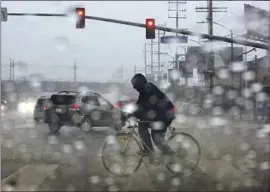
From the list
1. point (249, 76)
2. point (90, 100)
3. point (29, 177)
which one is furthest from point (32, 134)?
point (249, 76)

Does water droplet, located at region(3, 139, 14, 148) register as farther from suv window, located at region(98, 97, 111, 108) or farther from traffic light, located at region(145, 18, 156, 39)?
traffic light, located at region(145, 18, 156, 39)

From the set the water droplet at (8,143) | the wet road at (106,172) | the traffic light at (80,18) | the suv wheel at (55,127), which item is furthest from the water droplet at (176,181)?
the traffic light at (80,18)

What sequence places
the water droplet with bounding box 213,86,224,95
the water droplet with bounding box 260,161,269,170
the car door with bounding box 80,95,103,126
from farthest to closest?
1. the water droplet with bounding box 213,86,224,95
2. the car door with bounding box 80,95,103,126
3. the water droplet with bounding box 260,161,269,170

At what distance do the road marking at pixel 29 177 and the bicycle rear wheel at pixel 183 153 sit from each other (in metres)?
2.37

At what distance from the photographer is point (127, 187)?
24.8 feet

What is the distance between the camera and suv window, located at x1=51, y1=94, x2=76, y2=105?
63.4ft

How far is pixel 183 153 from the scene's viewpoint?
336 inches

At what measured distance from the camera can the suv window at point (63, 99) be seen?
1931 cm

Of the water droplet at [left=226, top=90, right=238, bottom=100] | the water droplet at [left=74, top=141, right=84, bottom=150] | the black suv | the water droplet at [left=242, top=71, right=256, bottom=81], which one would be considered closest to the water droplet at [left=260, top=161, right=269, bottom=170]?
the water droplet at [left=74, top=141, right=84, bottom=150]

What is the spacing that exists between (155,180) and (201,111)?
37195 millimetres

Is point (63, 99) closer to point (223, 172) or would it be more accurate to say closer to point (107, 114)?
point (107, 114)

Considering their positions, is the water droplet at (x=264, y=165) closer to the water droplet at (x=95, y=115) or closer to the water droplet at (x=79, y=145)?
the water droplet at (x=79, y=145)

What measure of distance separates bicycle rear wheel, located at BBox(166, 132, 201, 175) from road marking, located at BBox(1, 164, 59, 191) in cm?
237

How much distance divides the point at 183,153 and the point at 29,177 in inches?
112
